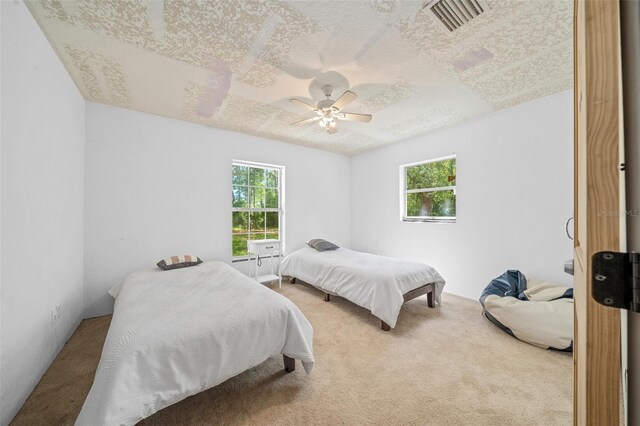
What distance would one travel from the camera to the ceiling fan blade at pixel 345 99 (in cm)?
214

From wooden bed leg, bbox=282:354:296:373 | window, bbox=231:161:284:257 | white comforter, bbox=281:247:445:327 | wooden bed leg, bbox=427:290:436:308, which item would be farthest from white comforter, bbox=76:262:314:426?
wooden bed leg, bbox=427:290:436:308

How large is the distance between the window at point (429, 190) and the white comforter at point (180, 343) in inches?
117

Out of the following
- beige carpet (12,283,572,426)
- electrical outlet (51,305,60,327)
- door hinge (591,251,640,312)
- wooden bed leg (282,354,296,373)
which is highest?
door hinge (591,251,640,312)

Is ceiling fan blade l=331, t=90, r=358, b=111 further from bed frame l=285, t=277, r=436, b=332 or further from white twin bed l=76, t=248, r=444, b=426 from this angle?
bed frame l=285, t=277, r=436, b=332

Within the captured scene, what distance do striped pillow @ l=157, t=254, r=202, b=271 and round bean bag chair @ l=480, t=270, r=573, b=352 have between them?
354 centimetres

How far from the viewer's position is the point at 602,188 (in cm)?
45

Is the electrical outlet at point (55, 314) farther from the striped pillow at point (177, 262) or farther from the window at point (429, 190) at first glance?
the window at point (429, 190)

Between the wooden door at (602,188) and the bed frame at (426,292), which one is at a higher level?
the wooden door at (602,188)

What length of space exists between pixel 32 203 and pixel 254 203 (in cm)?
262

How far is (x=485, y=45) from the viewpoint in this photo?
187cm

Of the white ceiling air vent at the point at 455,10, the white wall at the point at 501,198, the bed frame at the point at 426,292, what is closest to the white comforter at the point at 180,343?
the bed frame at the point at 426,292

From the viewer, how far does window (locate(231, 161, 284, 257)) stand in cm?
392

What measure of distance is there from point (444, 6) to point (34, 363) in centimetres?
372

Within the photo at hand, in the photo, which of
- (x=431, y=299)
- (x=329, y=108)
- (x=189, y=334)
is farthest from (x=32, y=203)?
(x=431, y=299)
